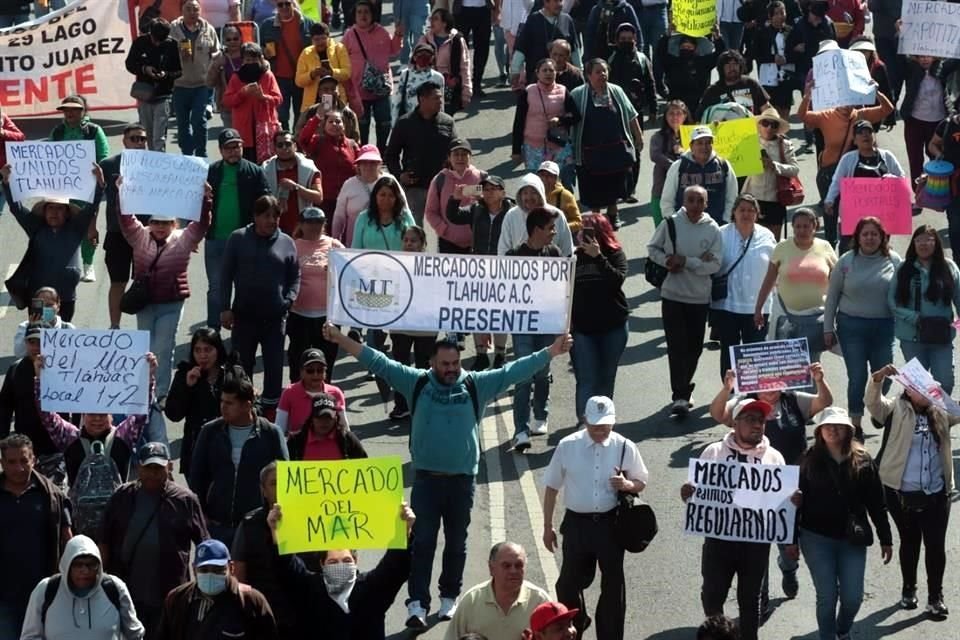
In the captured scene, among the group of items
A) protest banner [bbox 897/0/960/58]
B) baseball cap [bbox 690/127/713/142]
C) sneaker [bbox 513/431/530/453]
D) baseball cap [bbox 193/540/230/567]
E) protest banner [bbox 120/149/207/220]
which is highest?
protest banner [bbox 897/0/960/58]

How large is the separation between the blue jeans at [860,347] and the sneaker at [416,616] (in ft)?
14.8

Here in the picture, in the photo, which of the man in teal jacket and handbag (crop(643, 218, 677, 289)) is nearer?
the man in teal jacket

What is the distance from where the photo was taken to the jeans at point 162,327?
1716 cm

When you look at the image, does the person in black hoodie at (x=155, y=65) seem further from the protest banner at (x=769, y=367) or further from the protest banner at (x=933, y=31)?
the protest banner at (x=769, y=367)

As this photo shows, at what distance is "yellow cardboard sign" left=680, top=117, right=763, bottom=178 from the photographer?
1964 cm

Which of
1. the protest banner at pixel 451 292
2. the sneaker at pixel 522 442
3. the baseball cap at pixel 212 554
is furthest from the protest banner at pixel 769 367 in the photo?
the baseball cap at pixel 212 554

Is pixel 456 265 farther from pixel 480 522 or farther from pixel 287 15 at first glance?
pixel 287 15

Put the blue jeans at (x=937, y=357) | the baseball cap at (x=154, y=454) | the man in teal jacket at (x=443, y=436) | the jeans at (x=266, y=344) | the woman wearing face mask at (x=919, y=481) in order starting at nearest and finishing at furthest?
the baseball cap at (x=154, y=454), the man in teal jacket at (x=443, y=436), the woman wearing face mask at (x=919, y=481), the blue jeans at (x=937, y=357), the jeans at (x=266, y=344)

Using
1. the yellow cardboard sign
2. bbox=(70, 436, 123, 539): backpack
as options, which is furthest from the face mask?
the yellow cardboard sign

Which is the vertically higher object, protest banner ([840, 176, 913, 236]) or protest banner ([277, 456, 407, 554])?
protest banner ([840, 176, 913, 236])

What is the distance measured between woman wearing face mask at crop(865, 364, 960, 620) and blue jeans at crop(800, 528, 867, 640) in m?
0.92

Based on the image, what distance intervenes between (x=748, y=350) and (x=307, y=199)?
215 inches

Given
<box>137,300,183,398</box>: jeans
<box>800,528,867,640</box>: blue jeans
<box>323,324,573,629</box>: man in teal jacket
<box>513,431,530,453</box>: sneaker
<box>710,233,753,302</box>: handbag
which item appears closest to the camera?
<box>800,528,867,640</box>: blue jeans

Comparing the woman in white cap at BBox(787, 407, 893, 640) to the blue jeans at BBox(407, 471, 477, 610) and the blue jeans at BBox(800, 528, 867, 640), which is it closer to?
the blue jeans at BBox(800, 528, 867, 640)
